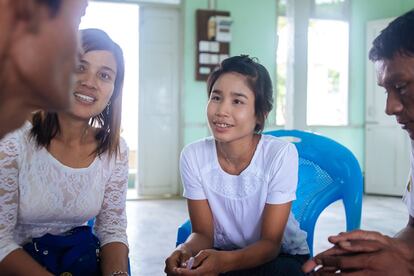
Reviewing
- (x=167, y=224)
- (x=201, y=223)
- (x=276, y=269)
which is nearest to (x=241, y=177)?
(x=201, y=223)

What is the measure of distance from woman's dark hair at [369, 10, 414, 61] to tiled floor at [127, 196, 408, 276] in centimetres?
219

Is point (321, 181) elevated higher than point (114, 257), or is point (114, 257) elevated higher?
point (321, 181)

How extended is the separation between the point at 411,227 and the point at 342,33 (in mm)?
5441

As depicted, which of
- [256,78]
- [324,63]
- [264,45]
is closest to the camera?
[256,78]

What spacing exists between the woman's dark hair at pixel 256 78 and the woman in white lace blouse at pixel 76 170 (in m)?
0.41

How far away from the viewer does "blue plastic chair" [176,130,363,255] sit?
1.83 metres

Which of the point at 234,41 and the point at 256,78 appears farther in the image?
the point at 234,41

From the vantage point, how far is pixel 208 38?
5637 millimetres

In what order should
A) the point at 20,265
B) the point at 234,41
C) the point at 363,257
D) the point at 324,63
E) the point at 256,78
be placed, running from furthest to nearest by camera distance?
the point at 324,63, the point at 234,41, the point at 256,78, the point at 20,265, the point at 363,257

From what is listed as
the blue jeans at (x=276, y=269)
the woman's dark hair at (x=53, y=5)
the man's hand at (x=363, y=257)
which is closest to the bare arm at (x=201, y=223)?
Answer: the blue jeans at (x=276, y=269)

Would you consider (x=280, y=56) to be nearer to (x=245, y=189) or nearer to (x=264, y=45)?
(x=264, y=45)

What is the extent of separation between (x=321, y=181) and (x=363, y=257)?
35.7 inches

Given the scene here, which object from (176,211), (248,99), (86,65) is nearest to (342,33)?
(176,211)

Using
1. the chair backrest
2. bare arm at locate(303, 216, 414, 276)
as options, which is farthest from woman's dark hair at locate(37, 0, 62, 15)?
the chair backrest
